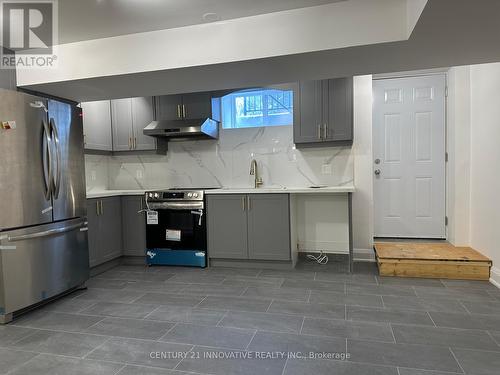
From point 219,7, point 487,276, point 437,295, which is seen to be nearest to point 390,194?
point 487,276

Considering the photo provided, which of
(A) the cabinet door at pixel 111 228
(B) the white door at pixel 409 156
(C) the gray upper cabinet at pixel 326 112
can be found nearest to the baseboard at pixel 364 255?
(B) the white door at pixel 409 156

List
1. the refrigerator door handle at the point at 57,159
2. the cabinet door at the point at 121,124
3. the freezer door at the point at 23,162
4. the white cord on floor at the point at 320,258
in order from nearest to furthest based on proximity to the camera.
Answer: the freezer door at the point at 23,162
the refrigerator door handle at the point at 57,159
the white cord on floor at the point at 320,258
the cabinet door at the point at 121,124

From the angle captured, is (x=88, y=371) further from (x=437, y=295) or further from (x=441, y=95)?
(x=441, y=95)

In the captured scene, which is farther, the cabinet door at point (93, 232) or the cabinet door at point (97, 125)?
the cabinet door at point (97, 125)

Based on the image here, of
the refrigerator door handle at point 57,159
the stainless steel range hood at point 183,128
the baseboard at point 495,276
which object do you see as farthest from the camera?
the stainless steel range hood at point 183,128

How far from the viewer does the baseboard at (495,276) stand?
291 centimetres

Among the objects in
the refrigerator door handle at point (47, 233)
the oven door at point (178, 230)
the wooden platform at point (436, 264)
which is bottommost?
the wooden platform at point (436, 264)

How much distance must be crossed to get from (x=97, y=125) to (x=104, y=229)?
1405 millimetres

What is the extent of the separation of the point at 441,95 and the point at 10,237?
193 inches

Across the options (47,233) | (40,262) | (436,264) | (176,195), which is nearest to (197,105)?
(176,195)

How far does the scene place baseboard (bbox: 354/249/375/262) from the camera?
3844 millimetres

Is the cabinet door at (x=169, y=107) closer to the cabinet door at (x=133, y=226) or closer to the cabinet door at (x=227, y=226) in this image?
the cabinet door at (x=133, y=226)

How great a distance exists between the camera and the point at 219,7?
215 centimetres

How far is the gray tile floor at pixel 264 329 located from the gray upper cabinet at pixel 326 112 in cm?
158
